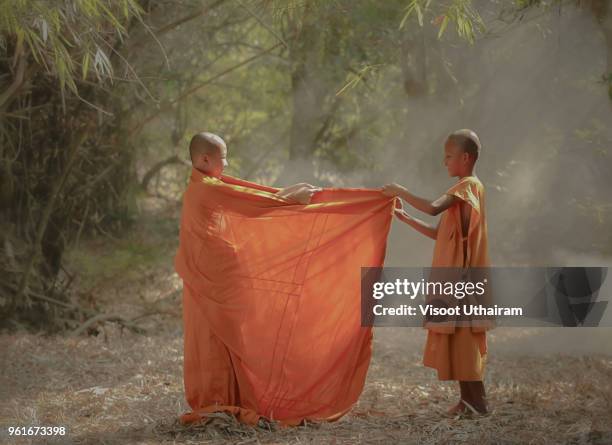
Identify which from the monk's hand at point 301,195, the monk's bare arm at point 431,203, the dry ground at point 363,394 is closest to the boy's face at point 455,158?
the monk's bare arm at point 431,203

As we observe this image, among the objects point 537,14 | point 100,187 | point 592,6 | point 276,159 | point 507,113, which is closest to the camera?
point 592,6

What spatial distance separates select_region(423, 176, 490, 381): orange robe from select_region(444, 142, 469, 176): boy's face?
6 centimetres

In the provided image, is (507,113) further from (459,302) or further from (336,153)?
(459,302)

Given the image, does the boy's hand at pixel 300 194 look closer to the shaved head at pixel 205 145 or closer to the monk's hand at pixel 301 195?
the monk's hand at pixel 301 195

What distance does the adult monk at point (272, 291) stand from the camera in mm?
3678

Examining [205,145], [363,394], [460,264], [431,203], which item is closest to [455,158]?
[431,203]

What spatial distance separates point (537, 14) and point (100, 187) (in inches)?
148

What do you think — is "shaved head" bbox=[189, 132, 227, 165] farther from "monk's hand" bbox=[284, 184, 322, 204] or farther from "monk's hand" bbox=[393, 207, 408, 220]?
"monk's hand" bbox=[393, 207, 408, 220]

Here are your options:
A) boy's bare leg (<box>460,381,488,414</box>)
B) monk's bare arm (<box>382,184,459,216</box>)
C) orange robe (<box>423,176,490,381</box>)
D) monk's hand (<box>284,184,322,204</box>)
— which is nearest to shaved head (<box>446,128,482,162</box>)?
orange robe (<box>423,176,490,381</box>)

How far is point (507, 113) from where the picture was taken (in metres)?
8.00

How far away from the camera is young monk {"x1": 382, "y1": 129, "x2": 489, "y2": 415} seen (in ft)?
11.9

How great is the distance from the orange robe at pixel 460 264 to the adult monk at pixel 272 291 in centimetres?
32

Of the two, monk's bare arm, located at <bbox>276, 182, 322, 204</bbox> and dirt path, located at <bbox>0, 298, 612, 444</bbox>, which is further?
monk's bare arm, located at <bbox>276, 182, 322, 204</bbox>

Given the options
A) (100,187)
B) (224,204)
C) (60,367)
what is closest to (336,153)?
(100,187)
